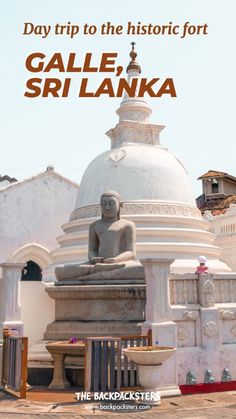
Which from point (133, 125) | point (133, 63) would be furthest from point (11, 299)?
point (133, 63)

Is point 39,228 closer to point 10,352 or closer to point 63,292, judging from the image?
point 63,292

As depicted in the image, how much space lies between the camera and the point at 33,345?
36.7 feet

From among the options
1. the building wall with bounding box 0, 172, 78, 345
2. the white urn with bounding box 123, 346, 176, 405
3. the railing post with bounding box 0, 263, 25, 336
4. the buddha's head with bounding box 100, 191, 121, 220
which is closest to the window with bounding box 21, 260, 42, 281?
the building wall with bounding box 0, 172, 78, 345

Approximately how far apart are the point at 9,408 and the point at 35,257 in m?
16.7

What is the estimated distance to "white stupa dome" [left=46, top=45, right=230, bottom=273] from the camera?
1627 cm

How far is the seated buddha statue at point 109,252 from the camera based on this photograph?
11.2 m

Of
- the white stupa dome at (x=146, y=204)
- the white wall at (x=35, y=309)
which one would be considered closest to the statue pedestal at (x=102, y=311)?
the white wall at (x=35, y=309)

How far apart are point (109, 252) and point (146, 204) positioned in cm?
511

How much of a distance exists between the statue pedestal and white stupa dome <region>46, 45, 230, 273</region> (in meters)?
4.88

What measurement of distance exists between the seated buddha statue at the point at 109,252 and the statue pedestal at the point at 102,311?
444mm

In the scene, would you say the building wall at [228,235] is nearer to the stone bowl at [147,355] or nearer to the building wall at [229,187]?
the stone bowl at [147,355]

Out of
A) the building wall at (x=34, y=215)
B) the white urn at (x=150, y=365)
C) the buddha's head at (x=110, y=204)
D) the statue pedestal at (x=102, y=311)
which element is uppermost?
the building wall at (x=34, y=215)

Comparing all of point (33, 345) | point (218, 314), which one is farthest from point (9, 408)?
point (218, 314)

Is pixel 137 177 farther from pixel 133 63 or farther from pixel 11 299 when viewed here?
pixel 11 299
